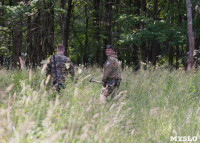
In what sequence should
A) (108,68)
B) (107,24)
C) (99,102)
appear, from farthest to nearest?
(107,24) < (108,68) < (99,102)

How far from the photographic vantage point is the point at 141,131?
504 centimetres

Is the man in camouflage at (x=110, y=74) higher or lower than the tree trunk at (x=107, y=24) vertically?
lower

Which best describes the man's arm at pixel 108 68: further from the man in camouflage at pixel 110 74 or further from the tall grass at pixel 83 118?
the tall grass at pixel 83 118

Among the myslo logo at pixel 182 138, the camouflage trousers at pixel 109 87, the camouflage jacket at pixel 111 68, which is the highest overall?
the camouflage jacket at pixel 111 68

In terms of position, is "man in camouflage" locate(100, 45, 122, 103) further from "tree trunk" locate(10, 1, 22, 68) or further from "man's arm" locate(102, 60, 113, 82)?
"tree trunk" locate(10, 1, 22, 68)

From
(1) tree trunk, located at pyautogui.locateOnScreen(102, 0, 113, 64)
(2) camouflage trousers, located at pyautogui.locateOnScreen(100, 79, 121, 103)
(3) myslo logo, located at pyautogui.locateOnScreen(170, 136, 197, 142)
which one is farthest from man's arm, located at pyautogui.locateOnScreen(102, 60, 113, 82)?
(1) tree trunk, located at pyautogui.locateOnScreen(102, 0, 113, 64)

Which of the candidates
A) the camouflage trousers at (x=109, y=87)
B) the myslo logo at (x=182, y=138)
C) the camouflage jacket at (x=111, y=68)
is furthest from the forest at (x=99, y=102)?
the camouflage jacket at (x=111, y=68)

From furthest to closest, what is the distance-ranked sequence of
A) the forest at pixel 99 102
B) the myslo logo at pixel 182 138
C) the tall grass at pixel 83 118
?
the myslo logo at pixel 182 138
the forest at pixel 99 102
the tall grass at pixel 83 118

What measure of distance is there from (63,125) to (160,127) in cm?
214

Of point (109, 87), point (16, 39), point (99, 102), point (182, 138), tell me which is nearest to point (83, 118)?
point (99, 102)

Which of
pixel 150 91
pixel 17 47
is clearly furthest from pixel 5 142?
pixel 17 47

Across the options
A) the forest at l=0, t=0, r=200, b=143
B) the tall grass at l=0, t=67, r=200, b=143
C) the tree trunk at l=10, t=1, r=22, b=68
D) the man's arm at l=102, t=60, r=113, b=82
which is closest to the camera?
the tall grass at l=0, t=67, r=200, b=143

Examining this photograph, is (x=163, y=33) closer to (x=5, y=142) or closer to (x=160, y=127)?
(x=160, y=127)

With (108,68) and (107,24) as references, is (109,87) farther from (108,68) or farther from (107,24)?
(107,24)
